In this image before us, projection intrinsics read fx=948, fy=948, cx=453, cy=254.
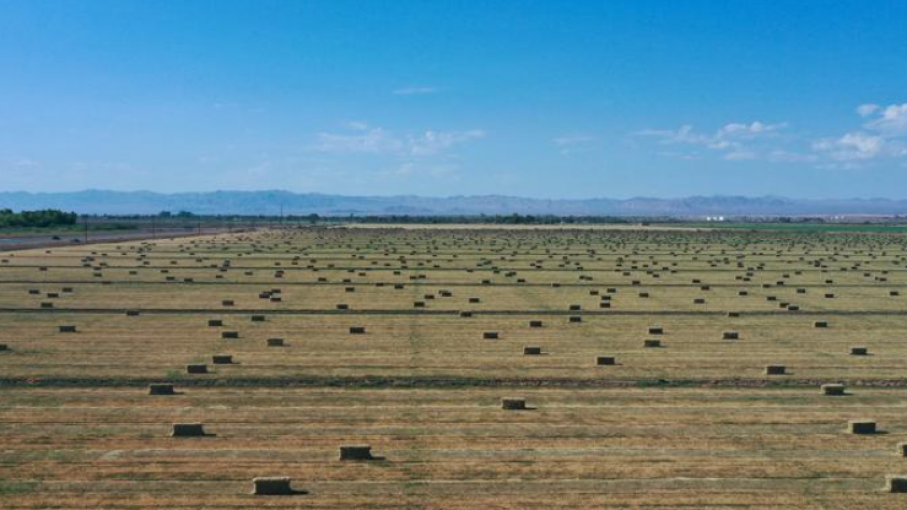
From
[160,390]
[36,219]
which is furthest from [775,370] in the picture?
[36,219]

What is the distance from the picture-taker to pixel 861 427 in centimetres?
1828

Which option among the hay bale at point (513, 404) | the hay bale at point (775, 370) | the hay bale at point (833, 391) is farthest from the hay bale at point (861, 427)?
the hay bale at point (513, 404)

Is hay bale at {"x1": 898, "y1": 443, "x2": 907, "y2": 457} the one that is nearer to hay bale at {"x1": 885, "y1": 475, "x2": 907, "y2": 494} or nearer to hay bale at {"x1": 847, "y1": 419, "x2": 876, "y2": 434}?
hay bale at {"x1": 847, "y1": 419, "x2": 876, "y2": 434}

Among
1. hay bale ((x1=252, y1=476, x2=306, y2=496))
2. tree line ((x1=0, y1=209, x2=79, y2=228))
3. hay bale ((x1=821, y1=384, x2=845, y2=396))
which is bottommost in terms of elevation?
hay bale ((x1=252, y1=476, x2=306, y2=496))

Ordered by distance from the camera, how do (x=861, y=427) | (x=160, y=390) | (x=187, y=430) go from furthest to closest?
1. (x=160, y=390)
2. (x=861, y=427)
3. (x=187, y=430)

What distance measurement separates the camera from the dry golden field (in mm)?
15055

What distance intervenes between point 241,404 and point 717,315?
23594 millimetres

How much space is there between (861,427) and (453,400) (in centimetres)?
836

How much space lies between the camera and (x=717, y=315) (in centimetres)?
3850

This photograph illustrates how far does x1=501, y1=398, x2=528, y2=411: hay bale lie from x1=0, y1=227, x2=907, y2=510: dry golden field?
192 mm

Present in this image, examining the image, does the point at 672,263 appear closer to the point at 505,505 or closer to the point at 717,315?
the point at 717,315

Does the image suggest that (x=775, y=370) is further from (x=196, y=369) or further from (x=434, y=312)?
(x=434, y=312)

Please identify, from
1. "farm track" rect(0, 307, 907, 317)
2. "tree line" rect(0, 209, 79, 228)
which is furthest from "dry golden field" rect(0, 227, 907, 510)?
"tree line" rect(0, 209, 79, 228)

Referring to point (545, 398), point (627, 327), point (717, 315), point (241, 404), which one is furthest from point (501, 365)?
point (717, 315)
